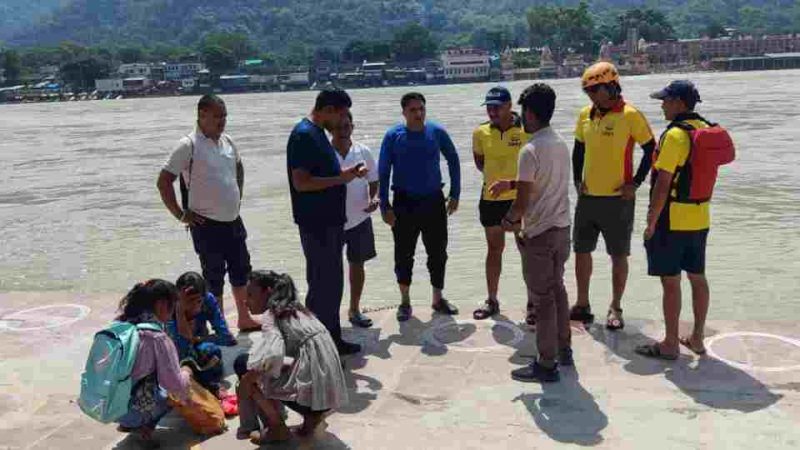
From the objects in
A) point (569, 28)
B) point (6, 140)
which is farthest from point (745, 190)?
point (569, 28)

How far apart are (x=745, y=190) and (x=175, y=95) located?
124 meters

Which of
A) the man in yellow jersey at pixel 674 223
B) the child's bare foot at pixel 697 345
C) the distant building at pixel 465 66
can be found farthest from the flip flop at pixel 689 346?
the distant building at pixel 465 66

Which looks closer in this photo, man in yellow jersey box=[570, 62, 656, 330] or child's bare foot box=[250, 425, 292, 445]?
child's bare foot box=[250, 425, 292, 445]

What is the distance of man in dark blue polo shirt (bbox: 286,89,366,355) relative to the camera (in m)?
4.75

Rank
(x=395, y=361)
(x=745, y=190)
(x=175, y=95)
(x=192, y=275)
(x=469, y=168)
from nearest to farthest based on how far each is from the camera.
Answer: (x=192, y=275), (x=395, y=361), (x=745, y=190), (x=469, y=168), (x=175, y=95)

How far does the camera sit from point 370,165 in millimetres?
5859

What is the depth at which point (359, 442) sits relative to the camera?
4.09m

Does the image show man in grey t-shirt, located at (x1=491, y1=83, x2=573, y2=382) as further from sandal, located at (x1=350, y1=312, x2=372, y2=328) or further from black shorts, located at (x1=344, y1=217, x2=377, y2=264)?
sandal, located at (x1=350, y1=312, x2=372, y2=328)

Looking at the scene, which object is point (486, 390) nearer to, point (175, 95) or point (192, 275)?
point (192, 275)

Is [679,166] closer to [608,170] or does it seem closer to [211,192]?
[608,170]

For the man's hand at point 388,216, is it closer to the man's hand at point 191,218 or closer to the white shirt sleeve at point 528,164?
the man's hand at point 191,218

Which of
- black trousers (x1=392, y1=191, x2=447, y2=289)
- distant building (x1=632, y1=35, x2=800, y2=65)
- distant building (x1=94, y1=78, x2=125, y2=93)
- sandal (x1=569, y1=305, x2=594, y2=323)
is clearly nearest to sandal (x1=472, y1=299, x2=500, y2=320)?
black trousers (x1=392, y1=191, x2=447, y2=289)

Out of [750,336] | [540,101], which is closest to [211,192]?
[540,101]

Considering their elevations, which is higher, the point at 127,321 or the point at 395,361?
the point at 127,321
